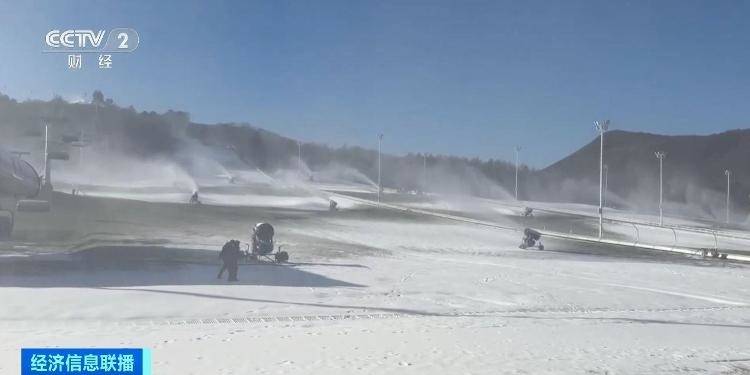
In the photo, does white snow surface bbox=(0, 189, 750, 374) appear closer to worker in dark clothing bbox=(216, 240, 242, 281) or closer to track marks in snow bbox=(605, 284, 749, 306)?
track marks in snow bbox=(605, 284, 749, 306)

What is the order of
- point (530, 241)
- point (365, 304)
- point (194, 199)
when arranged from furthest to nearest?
1. point (194, 199)
2. point (530, 241)
3. point (365, 304)

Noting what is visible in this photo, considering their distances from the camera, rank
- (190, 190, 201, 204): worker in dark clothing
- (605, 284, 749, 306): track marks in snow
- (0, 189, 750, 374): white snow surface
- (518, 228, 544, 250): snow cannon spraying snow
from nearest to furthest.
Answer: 1. (0, 189, 750, 374): white snow surface
2. (605, 284, 749, 306): track marks in snow
3. (518, 228, 544, 250): snow cannon spraying snow
4. (190, 190, 201, 204): worker in dark clothing

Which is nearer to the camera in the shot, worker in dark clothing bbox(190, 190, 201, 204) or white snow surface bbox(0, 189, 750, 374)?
white snow surface bbox(0, 189, 750, 374)

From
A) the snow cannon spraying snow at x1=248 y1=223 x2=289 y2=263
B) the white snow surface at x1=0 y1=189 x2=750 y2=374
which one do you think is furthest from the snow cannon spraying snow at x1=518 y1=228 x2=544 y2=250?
the snow cannon spraying snow at x1=248 y1=223 x2=289 y2=263

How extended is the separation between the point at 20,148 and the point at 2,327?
14.4 m

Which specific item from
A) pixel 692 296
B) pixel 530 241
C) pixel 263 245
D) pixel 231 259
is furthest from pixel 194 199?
pixel 692 296

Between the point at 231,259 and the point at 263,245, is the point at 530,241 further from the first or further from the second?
the point at 231,259

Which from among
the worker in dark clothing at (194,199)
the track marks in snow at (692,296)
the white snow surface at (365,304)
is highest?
the worker in dark clothing at (194,199)

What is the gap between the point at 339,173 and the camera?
131 feet

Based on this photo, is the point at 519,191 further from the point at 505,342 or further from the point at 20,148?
the point at 505,342

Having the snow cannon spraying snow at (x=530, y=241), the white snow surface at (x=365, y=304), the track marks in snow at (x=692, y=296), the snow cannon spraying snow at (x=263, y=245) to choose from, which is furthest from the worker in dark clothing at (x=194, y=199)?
the track marks in snow at (x=692, y=296)

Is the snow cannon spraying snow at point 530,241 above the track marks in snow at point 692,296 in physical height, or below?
above

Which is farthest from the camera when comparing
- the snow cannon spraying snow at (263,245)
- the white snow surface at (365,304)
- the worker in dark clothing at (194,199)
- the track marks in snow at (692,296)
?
the worker in dark clothing at (194,199)

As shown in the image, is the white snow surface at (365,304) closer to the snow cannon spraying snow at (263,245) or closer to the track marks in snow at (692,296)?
the track marks in snow at (692,296)
